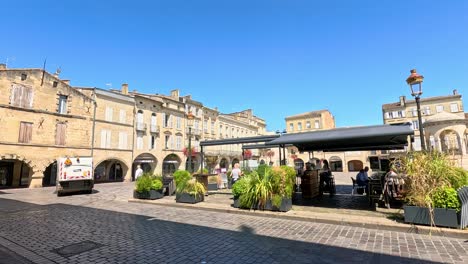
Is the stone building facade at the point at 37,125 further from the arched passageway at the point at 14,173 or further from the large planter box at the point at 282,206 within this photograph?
the large planter box at the point at 282,206

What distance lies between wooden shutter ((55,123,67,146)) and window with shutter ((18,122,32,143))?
6.32 ft

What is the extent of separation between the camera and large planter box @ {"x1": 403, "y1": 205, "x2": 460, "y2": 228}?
200 inches

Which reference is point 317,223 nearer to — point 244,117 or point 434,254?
point 434,254

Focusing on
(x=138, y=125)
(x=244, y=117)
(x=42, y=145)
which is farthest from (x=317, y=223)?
(x=244, y=117)

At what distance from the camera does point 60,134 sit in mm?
21766

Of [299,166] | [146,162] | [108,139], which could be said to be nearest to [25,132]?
[108,139]

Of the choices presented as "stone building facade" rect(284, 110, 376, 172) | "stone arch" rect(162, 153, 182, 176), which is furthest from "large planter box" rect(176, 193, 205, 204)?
"stone building facade" rect(284, 110, 376, 172)

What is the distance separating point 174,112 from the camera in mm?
33188

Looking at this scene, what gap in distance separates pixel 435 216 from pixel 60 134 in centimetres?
2588

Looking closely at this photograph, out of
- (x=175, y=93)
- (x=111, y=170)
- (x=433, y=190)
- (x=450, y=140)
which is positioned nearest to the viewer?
(x=433, y=190)

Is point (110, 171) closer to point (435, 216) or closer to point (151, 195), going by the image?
point (151, 195)

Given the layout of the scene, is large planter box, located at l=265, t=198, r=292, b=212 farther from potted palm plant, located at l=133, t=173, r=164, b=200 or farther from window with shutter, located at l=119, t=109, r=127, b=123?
window with shutter, located at l=119, t=109, r=127, b=123

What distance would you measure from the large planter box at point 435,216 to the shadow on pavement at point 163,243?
2.05 m

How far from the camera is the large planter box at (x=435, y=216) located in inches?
200
